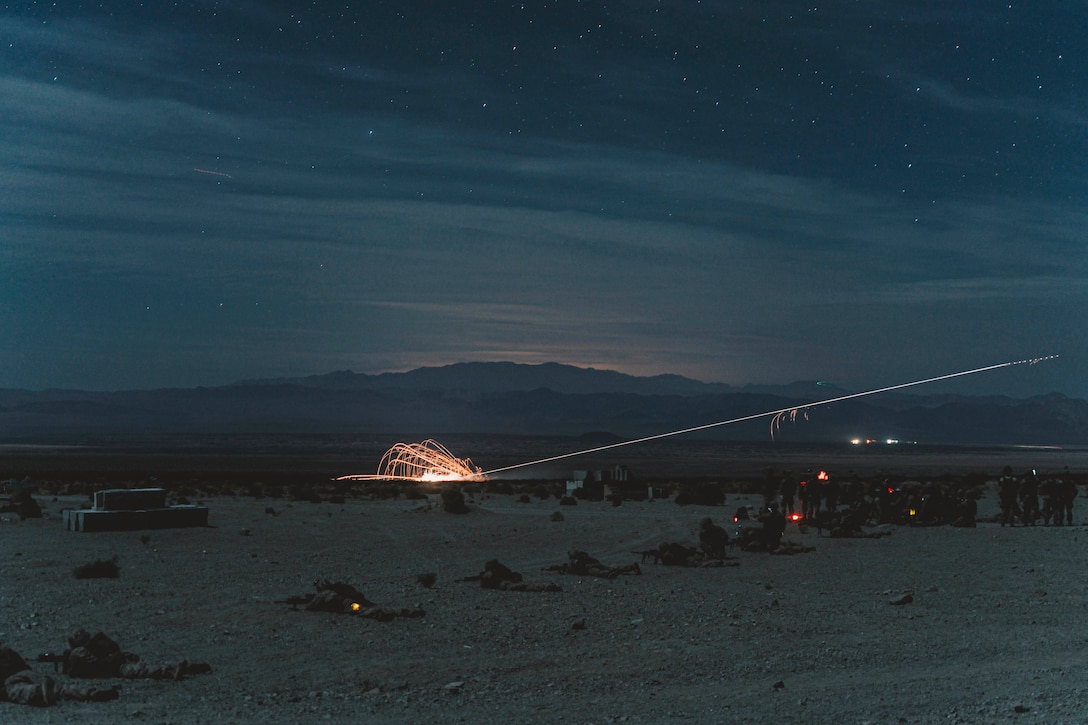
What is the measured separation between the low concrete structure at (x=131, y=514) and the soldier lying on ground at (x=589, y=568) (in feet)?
43.8

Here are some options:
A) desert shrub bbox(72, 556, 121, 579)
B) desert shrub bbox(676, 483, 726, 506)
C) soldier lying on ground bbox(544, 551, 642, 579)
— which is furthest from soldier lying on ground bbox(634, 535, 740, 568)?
desert shrub bbox(676, 483, 726, 506)

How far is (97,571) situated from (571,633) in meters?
10.3

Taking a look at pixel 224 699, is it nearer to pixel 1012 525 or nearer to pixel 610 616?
pixel 610 616

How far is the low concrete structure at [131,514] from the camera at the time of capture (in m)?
29.1

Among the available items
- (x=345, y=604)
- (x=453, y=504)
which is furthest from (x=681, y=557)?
(x=453, y=504)

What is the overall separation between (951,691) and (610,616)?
5.93 metres

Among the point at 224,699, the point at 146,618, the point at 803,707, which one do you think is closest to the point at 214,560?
the point at 146,618

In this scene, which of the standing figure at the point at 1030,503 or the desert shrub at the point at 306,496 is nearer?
the standing figure at the point at 1030,503

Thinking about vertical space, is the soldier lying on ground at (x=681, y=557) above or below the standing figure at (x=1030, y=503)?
below

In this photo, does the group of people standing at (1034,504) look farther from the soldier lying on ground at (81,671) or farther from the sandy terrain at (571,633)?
the soldier lying on ground at (81,671)

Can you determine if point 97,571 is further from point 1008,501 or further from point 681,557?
point 1008,501

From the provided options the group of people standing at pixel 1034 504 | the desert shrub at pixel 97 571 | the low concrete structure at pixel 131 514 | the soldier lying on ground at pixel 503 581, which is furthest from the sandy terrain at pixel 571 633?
the group of people standing at pixel 1034 504

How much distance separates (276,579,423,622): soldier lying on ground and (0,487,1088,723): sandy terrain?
0.36 metres

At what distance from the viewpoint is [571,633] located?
15.0 metres
